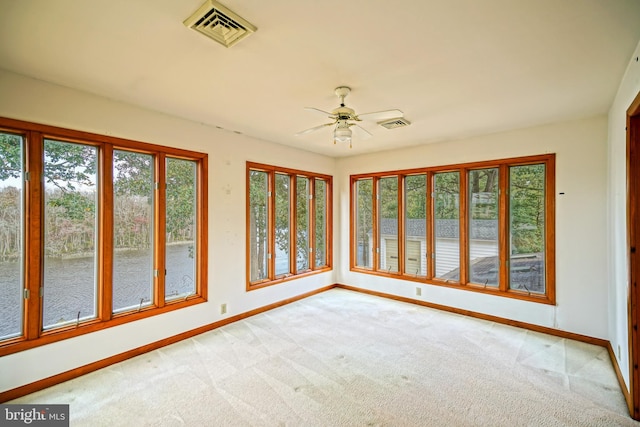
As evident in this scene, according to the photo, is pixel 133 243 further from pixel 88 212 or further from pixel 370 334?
pixel 370 334

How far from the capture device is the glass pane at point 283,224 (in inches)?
190

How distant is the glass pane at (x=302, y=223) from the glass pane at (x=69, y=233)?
2885 mm

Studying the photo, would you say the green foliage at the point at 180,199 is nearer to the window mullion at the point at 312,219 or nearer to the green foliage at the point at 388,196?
the window mullion at the point at 312,219

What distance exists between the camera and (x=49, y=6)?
1.62 meters

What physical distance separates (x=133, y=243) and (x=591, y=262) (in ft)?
16.8

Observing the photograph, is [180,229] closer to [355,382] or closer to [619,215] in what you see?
[355,382]

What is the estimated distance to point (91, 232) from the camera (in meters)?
2.92

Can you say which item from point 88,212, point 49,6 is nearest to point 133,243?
point 88,212

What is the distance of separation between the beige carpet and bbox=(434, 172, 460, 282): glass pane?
993mm

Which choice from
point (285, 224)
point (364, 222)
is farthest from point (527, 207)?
point (285, 224)

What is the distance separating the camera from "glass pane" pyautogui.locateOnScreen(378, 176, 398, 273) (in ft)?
17.1

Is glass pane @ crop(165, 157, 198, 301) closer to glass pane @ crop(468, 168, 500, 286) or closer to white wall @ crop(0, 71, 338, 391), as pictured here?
white wall @ crop(0, 71, 338, 391)

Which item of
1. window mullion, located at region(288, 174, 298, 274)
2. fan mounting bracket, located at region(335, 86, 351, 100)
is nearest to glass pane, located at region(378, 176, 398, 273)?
window mullion, located at region(288, 174, 298, 274)

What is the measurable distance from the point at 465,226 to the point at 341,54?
3337mm
